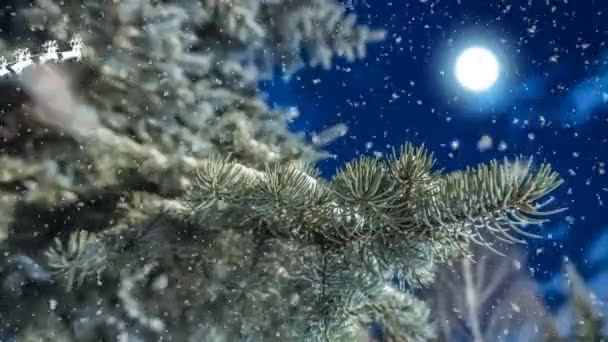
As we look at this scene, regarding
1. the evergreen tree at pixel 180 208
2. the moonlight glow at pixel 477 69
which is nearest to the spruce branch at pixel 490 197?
the evergreen tree at pixel 180 208

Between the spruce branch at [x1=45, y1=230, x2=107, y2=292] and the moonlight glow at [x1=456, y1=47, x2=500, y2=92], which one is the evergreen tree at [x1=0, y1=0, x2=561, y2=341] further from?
the moonlight glow at [x1=456, y1=47, x2=500, y2=92]

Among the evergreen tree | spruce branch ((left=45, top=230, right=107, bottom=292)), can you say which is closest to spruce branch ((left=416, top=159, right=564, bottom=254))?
the evergreen tree

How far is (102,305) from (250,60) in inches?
30.0

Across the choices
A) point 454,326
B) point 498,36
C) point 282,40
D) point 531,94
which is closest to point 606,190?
point 531,94

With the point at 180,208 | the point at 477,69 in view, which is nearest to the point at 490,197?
the point at 180,208

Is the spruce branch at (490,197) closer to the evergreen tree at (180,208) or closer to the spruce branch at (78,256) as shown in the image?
the evergreen tree at (180,208)

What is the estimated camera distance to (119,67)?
41.3 inches

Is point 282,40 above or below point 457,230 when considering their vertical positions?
above

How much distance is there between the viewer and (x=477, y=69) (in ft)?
6.54

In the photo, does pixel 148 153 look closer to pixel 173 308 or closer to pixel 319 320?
pixel 173 308

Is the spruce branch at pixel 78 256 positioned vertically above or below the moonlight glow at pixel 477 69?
below

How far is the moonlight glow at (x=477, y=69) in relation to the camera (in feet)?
6.38

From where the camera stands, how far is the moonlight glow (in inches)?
76.5

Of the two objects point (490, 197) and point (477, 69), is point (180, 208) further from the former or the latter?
point (477, 69)
